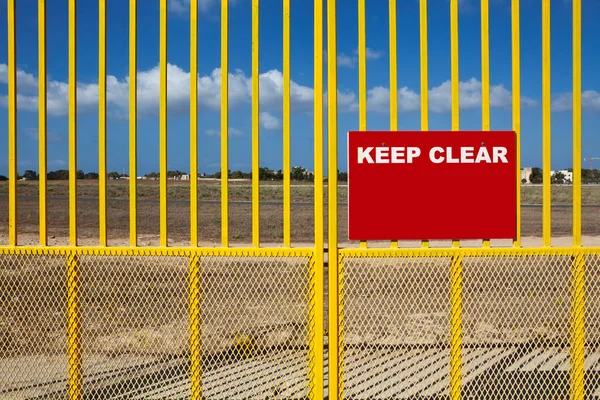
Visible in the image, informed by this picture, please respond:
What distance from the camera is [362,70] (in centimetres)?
420

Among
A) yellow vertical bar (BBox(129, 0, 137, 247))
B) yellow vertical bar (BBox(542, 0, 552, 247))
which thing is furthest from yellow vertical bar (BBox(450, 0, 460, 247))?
yellow vertical bar (BBox(129, 0, 137, 247))

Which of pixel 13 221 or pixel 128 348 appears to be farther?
pixel 128 348

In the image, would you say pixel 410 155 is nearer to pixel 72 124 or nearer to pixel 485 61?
pixel 485 61

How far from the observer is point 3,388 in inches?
211

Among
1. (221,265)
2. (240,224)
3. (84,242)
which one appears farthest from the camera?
(240,224)

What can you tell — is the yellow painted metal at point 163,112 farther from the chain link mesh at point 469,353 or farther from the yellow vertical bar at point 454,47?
the yellow vertical bar at point 454,47

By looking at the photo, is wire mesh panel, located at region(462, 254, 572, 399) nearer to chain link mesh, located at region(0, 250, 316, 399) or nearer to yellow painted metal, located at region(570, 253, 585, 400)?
yellow painted metal, located at region(570, 253, 585, 400)

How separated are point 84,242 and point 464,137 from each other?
16246 millimetres

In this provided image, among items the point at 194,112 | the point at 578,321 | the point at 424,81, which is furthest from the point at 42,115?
the point at 578,321

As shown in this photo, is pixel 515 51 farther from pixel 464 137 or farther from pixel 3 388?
pixel 3 388

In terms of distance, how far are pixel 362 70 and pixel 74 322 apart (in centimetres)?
311

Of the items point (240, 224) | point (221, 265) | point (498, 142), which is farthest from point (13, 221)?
point (240, 224)

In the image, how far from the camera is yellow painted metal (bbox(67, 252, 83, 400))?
Answer: 427 cm

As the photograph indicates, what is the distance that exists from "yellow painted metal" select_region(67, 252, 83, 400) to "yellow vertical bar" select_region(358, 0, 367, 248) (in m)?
2.34
